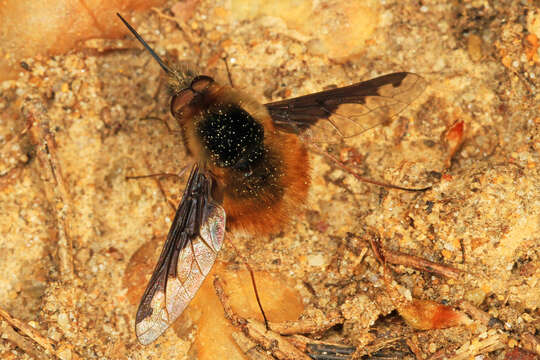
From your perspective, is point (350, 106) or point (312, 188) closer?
point (350, 106)

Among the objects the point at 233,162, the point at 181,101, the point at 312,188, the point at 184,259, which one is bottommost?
the point at 312,188

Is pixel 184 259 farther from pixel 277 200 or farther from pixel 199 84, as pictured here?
pixel 199 84

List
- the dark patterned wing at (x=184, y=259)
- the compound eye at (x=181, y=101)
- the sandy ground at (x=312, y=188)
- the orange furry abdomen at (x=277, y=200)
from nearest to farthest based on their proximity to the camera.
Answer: the dark patterned wing at (x=184, y=259) < the sandy ground at (x=312, y=188) < the orange furry abdomen at (x=277, y=200) < the compound eye at (x=181, y=101)

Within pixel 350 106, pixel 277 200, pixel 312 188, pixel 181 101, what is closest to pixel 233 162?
pixel 277 200

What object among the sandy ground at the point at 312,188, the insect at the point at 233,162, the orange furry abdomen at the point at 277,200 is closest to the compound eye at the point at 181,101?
the insect at the point at 233,162

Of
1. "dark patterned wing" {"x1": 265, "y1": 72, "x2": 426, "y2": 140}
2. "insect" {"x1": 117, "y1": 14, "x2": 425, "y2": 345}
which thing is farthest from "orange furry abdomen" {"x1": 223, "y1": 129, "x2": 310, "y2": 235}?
"dark patterned wing" {"x1": 265, "y1": 72, "x2": 426, "y2": 140}

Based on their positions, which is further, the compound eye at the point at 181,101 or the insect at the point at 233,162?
the compound eye at the point at 181,101

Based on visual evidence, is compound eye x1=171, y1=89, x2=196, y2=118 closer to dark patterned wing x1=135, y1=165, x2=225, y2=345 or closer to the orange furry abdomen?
dark patterned wing x1=135, y1=165, x2=225, y2=345

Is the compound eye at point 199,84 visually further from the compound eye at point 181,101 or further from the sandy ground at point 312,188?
the sandy ground at point 312,188
